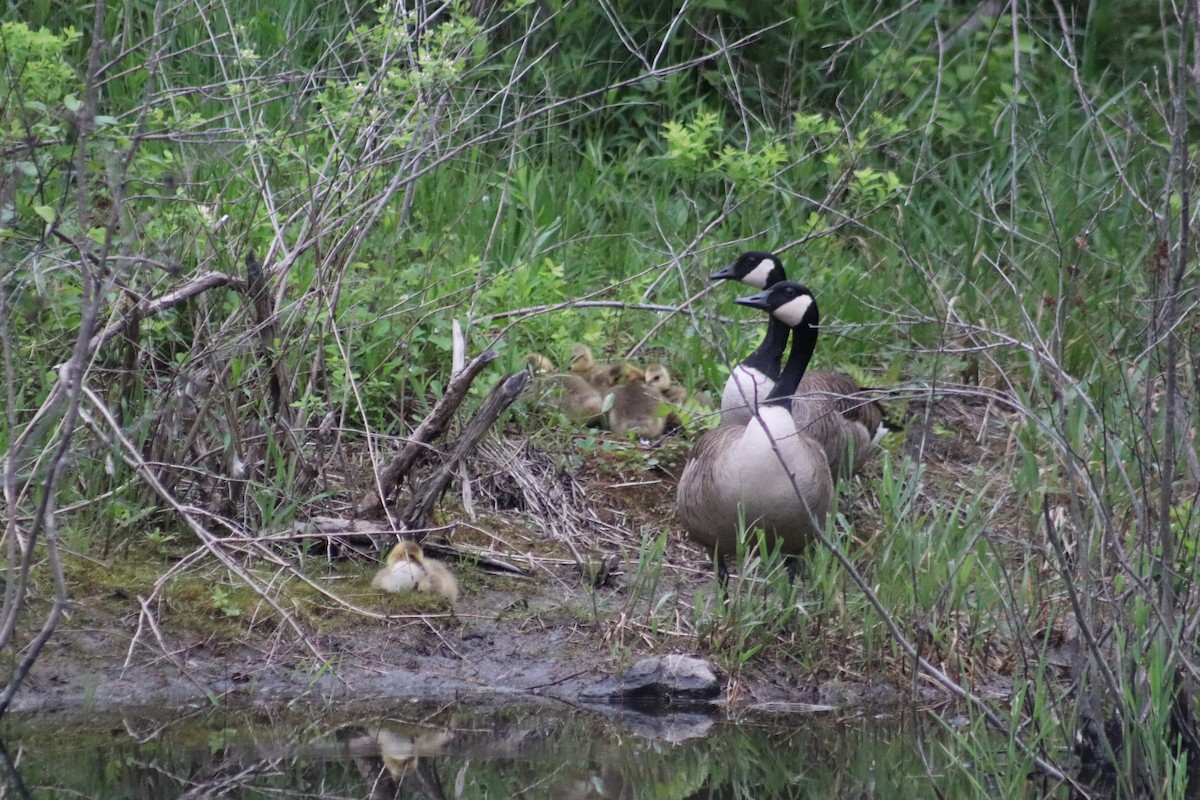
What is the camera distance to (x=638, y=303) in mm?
6973

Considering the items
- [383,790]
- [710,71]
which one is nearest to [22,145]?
[383,790]

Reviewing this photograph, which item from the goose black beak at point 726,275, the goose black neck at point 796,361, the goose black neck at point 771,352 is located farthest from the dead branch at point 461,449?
the goose black beak at point 726,275

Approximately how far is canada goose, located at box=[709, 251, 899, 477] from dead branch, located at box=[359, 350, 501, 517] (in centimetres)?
115

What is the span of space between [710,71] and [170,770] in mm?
6503

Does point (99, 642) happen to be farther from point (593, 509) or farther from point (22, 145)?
point (593, 509)

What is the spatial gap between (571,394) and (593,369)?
10.5 inches

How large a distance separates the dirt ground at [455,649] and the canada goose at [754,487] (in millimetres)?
245

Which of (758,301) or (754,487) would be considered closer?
(754,487)

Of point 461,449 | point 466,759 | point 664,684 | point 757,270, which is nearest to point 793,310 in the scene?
point 757,270

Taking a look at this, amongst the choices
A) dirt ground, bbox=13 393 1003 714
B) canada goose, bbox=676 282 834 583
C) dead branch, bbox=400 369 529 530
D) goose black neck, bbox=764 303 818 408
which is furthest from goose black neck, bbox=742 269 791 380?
dead branch, bbox=400 369 529 530

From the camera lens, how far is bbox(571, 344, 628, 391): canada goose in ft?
24.0

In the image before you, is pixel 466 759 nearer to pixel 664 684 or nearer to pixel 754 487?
pixel 664 684

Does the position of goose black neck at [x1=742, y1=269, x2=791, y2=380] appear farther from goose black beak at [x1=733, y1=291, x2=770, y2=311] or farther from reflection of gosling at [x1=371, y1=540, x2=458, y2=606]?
reflection of gosling at [x1=371, y1=540, x2=458, y2=606]

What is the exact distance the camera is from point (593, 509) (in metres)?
6.71
